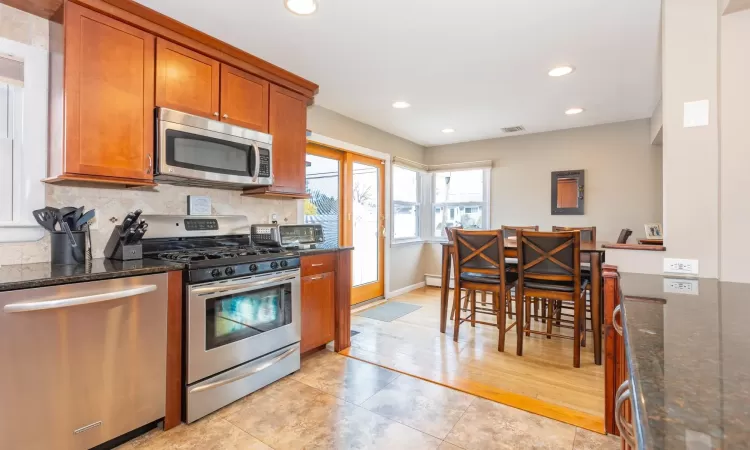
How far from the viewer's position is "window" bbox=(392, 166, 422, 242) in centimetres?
525

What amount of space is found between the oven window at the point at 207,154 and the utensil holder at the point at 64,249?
0.67 meters

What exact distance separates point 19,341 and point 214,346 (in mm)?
865

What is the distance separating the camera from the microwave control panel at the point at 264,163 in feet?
9.00

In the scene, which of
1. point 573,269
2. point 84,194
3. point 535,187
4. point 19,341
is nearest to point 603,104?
point 535,187

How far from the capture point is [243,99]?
2689mm

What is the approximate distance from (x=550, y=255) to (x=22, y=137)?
3.51m

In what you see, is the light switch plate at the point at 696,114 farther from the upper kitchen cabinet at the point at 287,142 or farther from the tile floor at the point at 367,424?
the upper kitchen cabinet at the point at 287,142

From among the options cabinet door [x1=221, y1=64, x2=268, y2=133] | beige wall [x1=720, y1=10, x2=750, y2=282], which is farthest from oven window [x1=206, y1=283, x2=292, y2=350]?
beige wall [x1=720, y1=10, x2=750, y2=282]

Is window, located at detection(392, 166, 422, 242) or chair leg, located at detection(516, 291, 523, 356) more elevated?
window, located at detection(392, 166, 422, 242)

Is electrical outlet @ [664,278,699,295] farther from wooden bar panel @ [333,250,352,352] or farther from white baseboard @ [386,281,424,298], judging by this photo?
white baseboard @ [386,281,424,298]

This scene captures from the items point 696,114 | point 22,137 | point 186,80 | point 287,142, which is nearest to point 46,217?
point 22,137

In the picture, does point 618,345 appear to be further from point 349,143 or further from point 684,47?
point 349,143

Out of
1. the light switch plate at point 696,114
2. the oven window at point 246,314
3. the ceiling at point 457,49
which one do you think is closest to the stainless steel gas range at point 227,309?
the oven window at point 246,314

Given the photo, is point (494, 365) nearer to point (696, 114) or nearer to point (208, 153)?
point (696, 114)
